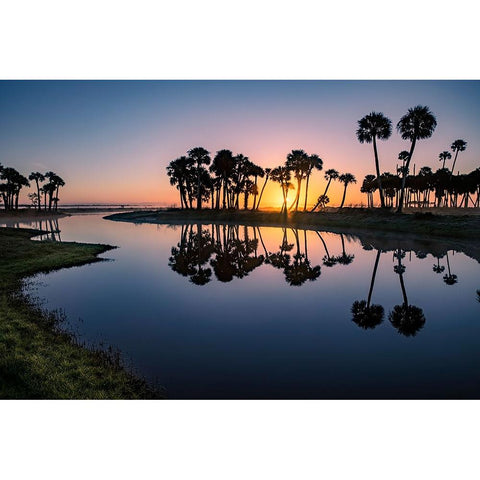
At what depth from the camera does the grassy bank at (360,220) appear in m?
35.8

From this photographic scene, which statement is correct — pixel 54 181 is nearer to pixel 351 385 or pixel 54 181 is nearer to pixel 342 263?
pixel 342 263

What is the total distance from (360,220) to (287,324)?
4690 centimetres

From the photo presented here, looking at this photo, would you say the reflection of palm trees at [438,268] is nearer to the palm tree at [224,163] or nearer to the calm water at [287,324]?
the calm water at [287,324]

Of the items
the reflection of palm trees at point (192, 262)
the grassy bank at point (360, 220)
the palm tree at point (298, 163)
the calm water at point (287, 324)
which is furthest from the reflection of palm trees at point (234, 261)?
the palm tree at point (298, 163)

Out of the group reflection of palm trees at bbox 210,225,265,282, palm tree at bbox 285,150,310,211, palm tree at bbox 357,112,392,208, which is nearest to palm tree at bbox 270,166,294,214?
palm tree at bbox 285,150,310,211

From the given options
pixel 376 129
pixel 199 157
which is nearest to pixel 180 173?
pixel 199 157

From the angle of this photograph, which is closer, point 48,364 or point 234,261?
point 48,364

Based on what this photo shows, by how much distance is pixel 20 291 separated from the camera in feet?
44.7

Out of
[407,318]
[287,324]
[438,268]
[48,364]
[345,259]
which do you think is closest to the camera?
[48,364]

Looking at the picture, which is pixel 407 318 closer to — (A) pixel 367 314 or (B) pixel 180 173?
(A) pixel 367 314

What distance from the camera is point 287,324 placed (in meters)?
10.6

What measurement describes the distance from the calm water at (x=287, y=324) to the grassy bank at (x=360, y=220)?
17.4m

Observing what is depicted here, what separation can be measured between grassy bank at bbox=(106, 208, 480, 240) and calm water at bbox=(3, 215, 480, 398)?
17.4 m

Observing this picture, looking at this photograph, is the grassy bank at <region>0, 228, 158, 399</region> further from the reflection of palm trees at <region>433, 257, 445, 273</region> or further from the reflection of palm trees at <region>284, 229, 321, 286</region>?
the reflection of palm trees at <region>433, 257, 445, 273</region>
